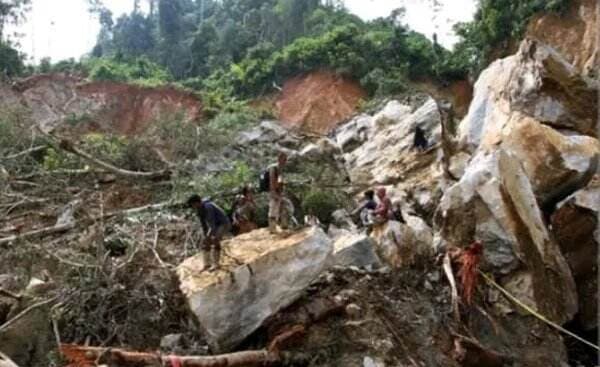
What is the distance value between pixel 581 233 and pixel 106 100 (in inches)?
675

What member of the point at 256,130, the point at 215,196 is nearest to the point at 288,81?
the point at 256,130

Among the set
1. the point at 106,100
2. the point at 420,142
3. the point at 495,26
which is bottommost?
the point at 420,142

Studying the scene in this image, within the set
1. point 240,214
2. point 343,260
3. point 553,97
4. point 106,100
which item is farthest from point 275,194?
point 106,100

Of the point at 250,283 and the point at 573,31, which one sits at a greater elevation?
the point at 573,31

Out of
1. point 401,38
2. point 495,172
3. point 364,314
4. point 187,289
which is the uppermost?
point 401,38

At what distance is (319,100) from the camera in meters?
25.3

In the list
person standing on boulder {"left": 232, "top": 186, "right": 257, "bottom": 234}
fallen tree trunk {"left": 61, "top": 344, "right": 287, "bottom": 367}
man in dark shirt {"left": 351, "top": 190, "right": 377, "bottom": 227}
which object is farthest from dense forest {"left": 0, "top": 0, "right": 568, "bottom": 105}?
fallen tree trunk {"left": 61, "top": 344, "right": 287, "bottom": 367}

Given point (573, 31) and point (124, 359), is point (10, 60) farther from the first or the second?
point (124, 359)

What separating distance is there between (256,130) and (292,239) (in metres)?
12.3

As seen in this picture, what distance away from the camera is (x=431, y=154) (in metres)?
14.9

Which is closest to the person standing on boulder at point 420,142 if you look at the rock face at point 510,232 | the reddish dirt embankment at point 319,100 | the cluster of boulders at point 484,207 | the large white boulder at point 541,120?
the cluster of boulders at point 484,207

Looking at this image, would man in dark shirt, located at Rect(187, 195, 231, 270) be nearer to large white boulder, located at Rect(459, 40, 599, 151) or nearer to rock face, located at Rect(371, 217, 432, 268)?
rock face, located at Rect(371, 217, 432, 268)

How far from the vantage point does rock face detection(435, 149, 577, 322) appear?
9.10 m

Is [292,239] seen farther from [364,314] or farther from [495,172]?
[495,172]
